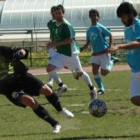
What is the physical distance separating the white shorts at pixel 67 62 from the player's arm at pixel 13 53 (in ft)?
15.6

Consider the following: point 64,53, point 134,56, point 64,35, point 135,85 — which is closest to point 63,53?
point 64,53

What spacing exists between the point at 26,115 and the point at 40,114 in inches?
91.8

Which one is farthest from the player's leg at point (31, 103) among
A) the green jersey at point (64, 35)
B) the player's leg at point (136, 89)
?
the green jersey at point (64, 35)

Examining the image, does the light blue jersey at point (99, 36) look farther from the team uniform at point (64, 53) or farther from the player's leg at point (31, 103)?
the player's leg at point (31, 103)

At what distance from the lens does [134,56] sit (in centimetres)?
851

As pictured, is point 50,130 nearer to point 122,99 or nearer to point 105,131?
point 105,131

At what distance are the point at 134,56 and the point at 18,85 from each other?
178 centimetres

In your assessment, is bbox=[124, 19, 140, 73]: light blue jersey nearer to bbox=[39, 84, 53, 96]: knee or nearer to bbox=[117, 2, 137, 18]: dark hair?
bbox=[117, 2, 137, 18]: dark hair

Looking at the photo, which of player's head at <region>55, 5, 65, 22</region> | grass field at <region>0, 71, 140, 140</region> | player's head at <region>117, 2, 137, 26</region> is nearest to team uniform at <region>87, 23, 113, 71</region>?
grass field at <region>0, 71, 140, 140</region>

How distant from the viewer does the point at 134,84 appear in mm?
8734

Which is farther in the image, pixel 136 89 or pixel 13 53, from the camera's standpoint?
pixel 13 53

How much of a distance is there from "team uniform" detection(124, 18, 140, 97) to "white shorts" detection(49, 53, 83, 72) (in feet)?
16.3

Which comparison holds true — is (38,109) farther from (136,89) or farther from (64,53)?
(64,53)

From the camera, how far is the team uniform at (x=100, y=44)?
47.7 feet
